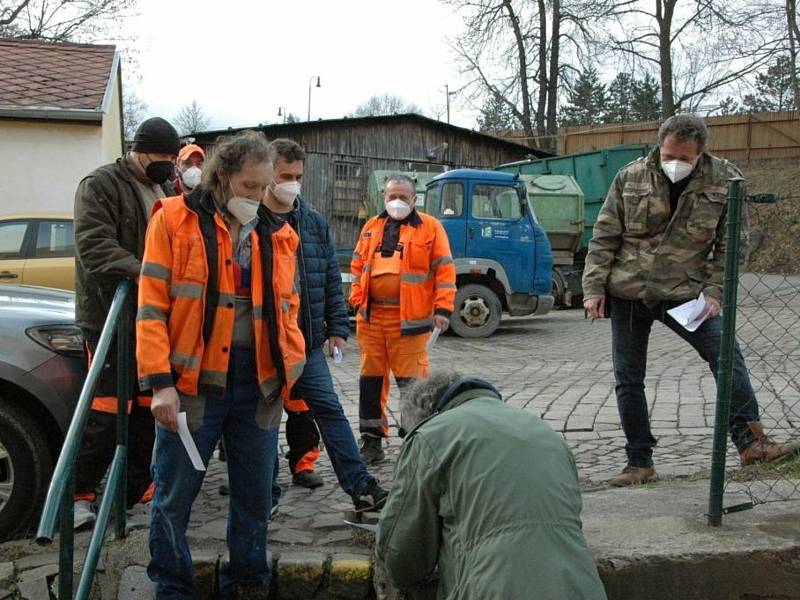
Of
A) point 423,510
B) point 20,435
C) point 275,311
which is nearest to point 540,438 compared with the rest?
point 423,510

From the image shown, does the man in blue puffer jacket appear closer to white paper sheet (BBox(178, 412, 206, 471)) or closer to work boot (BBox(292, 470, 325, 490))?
work boot (BBox(292, 470, 325, 490))

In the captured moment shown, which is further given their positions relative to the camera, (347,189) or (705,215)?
(347,189)

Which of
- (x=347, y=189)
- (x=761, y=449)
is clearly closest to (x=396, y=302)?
(x=761, y=449)

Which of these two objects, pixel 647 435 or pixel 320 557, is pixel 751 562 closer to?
pixel 647 435

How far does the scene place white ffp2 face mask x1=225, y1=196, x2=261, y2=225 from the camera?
116 inches

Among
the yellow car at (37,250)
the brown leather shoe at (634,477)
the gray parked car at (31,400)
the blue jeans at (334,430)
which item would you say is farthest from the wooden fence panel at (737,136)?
the gray parked car at (31,400)

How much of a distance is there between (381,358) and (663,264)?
173cm

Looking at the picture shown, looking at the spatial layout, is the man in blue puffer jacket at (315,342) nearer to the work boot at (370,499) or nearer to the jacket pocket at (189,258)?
the work boot at (370,499)

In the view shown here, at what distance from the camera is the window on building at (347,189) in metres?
25.8

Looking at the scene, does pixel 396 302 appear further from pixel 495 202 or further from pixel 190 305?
pixel 495 202

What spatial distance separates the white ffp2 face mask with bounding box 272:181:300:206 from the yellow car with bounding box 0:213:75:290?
6208mm

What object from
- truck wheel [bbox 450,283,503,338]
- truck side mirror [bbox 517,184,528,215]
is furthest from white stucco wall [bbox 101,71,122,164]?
truck side mirror [bbox 517,184,528,215]

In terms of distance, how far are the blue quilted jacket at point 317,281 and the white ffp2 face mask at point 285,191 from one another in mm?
115

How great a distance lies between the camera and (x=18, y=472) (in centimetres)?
367
